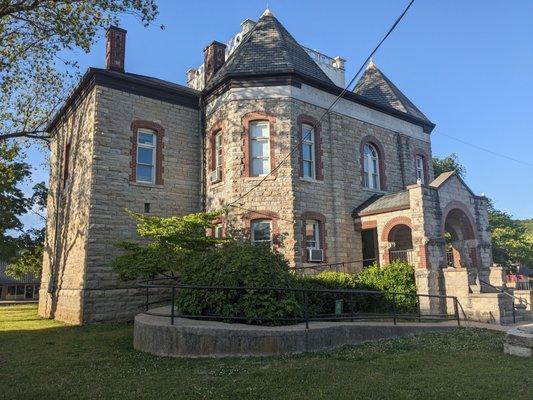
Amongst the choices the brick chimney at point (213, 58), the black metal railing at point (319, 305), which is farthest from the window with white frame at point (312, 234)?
the brick chimney at point (213, 58)

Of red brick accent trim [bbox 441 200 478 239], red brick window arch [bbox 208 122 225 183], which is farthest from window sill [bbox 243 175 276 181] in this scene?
red brick accent trim [bbox 441 200 478 239]

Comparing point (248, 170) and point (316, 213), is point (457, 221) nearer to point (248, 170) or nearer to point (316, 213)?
point (316, 213)

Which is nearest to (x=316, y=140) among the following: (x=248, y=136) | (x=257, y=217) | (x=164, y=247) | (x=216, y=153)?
(x=248, y=136)

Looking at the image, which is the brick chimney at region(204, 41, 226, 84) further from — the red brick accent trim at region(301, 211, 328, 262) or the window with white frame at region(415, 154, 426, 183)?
the window with white frame at region(415, 154, 426, 183)

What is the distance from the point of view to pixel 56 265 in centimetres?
1878

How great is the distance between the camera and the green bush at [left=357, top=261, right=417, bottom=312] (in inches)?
578

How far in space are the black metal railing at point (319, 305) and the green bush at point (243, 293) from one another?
28 mm

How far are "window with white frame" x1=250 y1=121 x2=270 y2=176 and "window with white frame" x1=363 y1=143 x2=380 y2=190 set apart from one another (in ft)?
17.0

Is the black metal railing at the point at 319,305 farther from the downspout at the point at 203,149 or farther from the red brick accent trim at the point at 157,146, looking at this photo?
the red brick accent trim at the point at 157,146

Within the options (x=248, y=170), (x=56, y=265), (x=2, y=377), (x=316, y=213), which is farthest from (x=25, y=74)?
(x=2, y=377)

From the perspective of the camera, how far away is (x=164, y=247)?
13656 mm

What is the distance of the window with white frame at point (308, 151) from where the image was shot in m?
17.2

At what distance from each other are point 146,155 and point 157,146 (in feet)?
1.92

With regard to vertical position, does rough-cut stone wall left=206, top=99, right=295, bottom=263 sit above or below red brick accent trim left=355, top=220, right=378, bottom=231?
above
